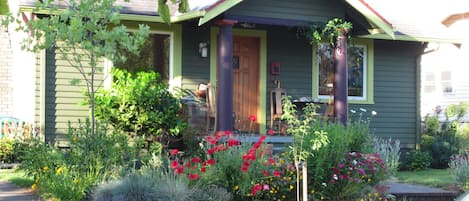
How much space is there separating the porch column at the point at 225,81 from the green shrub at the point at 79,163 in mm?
2287

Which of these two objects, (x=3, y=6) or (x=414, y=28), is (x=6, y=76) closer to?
(x=414, y=28)

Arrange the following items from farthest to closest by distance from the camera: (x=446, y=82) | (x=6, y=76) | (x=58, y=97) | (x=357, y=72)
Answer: (x=446, y=82) → (x=6, y=76) → (x=357, y=72) → (x=58, y=97)

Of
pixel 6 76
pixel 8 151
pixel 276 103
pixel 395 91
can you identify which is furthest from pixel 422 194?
pixel 6 76

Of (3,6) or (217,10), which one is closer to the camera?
(3,6)

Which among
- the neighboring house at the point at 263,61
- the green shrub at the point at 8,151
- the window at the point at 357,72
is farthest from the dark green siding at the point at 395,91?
the green shrub at the point at 8,151

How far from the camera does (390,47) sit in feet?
44.1

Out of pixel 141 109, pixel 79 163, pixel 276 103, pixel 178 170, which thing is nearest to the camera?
pixel 178 170

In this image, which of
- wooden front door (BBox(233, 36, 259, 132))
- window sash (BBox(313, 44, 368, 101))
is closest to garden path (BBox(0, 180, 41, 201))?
wooden front door (BBox(233, 36, 259, 132))

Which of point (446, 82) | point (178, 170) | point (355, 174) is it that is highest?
point (446, 82)

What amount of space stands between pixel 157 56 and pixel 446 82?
1377cm

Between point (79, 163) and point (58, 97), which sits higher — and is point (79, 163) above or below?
below

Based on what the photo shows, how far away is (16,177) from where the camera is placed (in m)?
9.88

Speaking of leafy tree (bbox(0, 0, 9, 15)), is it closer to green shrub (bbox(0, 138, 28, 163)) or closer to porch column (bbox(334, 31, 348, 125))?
porch column (bbox(334, 31, 348, 125))

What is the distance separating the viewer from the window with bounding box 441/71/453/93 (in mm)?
21016
